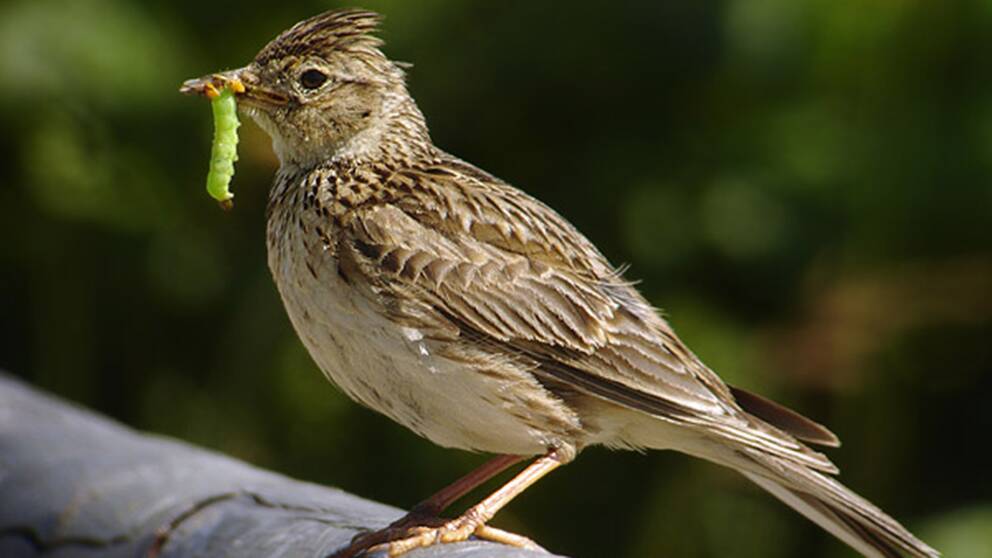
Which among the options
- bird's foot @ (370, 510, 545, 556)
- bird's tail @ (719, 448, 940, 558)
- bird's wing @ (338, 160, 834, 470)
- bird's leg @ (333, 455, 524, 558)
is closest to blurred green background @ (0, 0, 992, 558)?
bird's tail @ (719, 448, 940, 558)

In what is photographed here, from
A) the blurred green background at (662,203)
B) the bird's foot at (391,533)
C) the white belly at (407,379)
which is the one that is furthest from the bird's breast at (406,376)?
the blurred green background at (662,203)

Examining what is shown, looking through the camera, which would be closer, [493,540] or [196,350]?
[493,540]

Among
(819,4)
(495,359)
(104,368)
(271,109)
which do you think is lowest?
(104,368)

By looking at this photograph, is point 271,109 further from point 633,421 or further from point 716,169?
point 716,169

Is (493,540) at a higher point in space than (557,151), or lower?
lower

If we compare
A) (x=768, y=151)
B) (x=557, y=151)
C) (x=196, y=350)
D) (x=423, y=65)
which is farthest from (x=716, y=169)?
(x=196, y=350)
